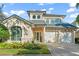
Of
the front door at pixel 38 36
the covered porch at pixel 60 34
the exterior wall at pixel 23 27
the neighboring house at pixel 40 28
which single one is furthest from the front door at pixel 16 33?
the covered porch at pixel 60 34

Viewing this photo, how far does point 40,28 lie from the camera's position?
13.3 meters

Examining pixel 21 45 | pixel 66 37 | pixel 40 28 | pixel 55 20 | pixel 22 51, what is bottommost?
pixel 22 51

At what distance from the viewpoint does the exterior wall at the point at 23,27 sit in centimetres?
1329

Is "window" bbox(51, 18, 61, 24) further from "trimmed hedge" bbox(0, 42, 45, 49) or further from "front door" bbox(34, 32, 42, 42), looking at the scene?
"trimmed hedge" bbox(0, 42, 45, 49)

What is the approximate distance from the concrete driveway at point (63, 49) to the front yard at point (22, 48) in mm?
257

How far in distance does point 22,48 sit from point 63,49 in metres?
1.68

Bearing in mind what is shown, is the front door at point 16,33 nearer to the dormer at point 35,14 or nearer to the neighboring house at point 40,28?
the neighboring house at point 40,28

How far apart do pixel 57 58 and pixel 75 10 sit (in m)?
2.14

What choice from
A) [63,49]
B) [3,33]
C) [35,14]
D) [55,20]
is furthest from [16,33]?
[63,49]

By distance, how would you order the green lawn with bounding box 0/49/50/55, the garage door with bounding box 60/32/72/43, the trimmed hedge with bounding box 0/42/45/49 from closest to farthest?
the green lawn with bounding box 0/49/50/55
the trimmed hedge with bounding box 0/42/45/49
the garage door with bounding box 60/32/72/43

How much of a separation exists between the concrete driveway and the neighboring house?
0.70 ft

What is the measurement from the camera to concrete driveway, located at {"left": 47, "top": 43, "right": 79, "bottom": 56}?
12.8 m

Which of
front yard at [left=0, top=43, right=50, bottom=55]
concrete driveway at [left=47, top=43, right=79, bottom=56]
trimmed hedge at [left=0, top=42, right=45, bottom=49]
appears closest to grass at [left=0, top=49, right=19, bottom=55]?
front yard at [left=0, top=43, right=50, bottom=55]

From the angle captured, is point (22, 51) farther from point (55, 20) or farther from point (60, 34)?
point (55, 20)
